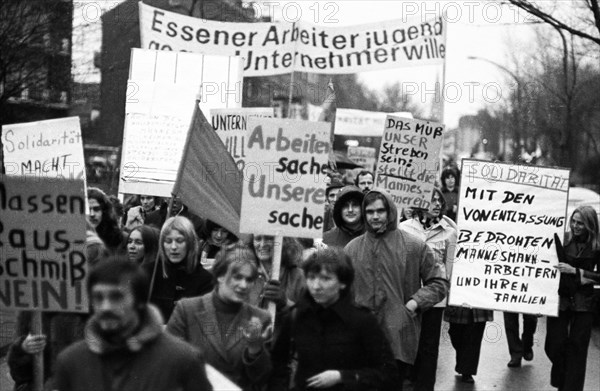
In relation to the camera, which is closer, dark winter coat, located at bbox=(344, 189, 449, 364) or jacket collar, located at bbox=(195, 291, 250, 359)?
jacket collar, located at bbox=(195, 291, 250, 359)

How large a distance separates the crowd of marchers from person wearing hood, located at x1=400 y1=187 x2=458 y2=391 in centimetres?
1

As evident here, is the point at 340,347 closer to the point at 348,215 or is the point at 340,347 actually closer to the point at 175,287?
the point at 175,287

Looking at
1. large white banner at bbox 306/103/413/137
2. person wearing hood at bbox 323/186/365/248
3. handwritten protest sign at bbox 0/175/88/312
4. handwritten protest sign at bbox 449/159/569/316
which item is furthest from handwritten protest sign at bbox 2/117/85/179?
large white banner at bbox 306/103/413/137

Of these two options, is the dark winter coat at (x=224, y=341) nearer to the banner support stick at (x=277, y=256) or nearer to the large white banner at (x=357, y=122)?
the banner support stick at (x=277, y=256)

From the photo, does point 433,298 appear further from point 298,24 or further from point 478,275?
point 298,24

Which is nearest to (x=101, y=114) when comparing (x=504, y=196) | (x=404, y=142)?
(x=404, y=142)

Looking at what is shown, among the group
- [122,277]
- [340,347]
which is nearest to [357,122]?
[340,347]

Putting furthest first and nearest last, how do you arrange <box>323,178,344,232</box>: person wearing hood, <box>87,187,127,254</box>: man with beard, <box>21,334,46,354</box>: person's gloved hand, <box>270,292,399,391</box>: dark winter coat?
<box>323,178,344,232</box>: person wearing hood, <box>87,187,127,254</box>: man with beard, <box>21,334,46,354</box>: person's gloved hand, <box>270,292,399,391</box>: dark winter coat

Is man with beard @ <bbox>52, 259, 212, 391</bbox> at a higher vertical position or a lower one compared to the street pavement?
higher

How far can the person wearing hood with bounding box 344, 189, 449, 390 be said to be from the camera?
24.2 feet

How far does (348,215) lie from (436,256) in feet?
2.83

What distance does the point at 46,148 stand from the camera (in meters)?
9.34

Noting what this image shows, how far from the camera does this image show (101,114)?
42344 millimetres

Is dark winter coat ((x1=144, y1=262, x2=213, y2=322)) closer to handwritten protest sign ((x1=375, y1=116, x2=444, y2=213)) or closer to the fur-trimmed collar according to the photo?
the fur-trimmed collar
